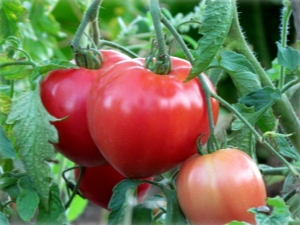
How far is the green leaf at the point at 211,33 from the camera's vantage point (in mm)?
512

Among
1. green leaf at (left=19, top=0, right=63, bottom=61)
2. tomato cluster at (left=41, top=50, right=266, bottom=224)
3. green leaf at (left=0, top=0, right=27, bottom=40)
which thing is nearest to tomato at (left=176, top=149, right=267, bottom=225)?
tomato cluster at (left=41, top=50, right=266, bottom=224)

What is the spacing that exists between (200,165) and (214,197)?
0.11ft

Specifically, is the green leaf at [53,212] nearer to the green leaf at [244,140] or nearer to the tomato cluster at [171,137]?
the tomato cluster at [171,137]

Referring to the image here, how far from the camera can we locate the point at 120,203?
0.59 metres

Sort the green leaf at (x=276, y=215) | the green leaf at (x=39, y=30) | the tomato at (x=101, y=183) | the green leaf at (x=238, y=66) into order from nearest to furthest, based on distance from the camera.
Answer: the green leaf at (x=276, y=215)
the green leaf at (x=238, y=66)
the tomato at (x=101, y=183)
the green leaf at (x=39, y=30)

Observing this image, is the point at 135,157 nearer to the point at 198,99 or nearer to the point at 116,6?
the point at 198,99

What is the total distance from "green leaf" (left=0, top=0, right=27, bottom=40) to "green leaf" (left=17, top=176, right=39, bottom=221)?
25cm

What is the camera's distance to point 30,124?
23.4 inches

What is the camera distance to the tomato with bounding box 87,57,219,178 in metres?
0.56

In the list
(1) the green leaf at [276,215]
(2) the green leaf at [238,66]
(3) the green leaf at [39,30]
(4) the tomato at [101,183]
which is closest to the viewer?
(1) the green leaf at [276,215]

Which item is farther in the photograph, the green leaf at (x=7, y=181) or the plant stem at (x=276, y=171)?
the plant stem at (x=276, y=171)

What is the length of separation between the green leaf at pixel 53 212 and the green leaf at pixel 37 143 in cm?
2

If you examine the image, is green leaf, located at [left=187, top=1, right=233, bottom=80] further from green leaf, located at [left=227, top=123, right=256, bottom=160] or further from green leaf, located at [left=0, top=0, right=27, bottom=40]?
green leaf, located at [left=0, top=0, right=27, bottom=40]

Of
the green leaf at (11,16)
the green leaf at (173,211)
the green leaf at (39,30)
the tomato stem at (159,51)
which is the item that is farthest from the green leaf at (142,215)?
the green leaf at (39,30)
